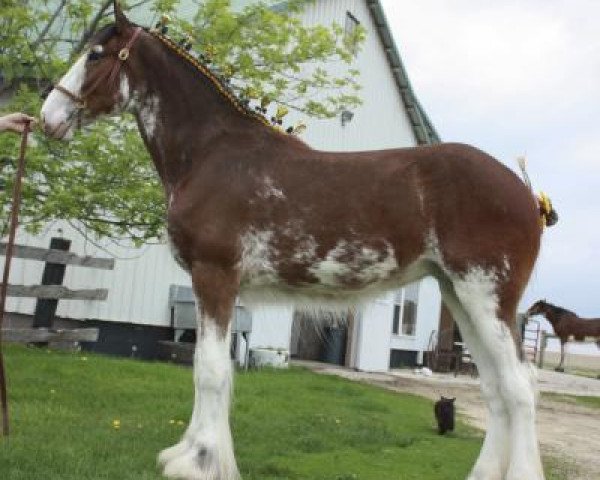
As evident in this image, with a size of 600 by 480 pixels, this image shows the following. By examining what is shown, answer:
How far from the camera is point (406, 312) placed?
22734 mm

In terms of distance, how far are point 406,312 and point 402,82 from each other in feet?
21.5

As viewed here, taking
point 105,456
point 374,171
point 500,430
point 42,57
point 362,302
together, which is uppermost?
point 42,57

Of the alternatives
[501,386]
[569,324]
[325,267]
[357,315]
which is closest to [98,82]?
[325,267]

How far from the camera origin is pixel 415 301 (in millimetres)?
22922

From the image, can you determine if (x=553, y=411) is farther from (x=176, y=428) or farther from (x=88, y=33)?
(x=88, y=33)

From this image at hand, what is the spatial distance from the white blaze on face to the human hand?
9.9 inches

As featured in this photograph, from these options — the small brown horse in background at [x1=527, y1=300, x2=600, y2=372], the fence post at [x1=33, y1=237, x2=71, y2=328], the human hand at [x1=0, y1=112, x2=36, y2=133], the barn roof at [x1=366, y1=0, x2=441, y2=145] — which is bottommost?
the fence post at [x1=33, y1=237, x2=71, y2=328]

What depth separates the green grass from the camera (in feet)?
16.7

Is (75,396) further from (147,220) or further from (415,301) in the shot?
(415,301)

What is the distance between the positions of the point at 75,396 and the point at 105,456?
2.77 m

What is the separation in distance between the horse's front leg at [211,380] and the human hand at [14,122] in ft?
5.31

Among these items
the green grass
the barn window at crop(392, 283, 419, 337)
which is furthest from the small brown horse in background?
the green grass

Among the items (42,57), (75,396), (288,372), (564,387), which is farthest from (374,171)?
(564,387)

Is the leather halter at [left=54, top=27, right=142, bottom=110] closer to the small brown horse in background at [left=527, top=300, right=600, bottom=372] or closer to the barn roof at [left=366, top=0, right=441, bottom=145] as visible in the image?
the barn roof at [left=366, top=0, right=441, bottom=145]
